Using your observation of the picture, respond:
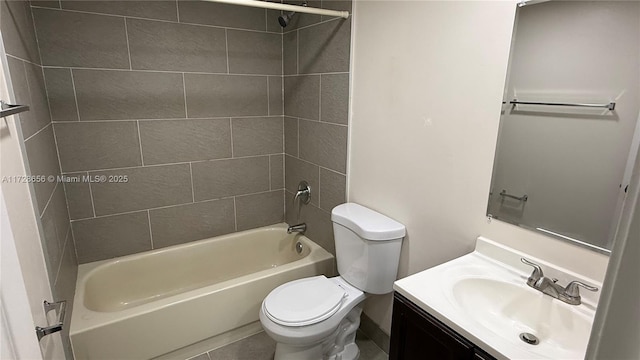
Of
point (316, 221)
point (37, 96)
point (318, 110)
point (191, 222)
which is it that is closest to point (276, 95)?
point (318, 110)

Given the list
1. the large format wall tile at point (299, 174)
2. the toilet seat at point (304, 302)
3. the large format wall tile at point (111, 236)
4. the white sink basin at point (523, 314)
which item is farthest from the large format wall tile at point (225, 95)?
→ the white sink basin at point (523, 314)

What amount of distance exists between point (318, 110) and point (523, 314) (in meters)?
1.61

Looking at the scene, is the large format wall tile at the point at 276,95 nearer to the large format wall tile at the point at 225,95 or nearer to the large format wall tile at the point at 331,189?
the large format wall tile at the point at 225,95

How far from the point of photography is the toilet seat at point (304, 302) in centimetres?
159

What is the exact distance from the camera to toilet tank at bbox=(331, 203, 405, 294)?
5.60 ft

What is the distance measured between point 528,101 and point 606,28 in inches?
11.3

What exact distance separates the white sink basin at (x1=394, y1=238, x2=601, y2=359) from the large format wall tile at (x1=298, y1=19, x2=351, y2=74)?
1.28 metres

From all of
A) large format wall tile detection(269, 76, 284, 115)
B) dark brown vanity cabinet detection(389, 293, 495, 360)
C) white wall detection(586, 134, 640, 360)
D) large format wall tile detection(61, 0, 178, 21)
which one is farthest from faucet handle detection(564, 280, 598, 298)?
large format wall tile detection(61, 0, 178, 21)

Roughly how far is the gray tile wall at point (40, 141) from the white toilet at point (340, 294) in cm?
95

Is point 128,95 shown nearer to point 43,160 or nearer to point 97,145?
point 97,145

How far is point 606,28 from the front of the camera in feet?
3.29

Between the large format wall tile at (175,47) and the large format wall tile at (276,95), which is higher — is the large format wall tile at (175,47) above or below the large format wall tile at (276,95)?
above

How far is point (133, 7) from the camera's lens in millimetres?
2002

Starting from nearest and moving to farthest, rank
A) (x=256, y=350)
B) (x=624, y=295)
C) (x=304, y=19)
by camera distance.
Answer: (x=624, y=295) → (x=256, y=350) → (x=304, y=19)
